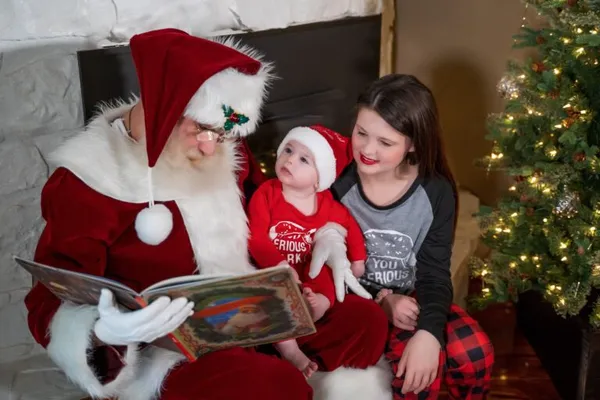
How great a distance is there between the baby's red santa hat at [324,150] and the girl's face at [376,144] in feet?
0.20

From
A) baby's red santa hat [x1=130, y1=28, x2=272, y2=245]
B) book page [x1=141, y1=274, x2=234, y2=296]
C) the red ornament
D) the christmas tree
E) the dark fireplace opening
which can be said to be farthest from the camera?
the dark fireplace opening

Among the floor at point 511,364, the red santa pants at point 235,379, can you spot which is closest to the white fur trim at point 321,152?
the red santa pants at point 235,379

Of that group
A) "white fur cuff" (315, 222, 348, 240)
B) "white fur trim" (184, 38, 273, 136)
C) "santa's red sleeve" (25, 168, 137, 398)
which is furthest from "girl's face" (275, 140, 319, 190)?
"santa's red sleeve" (25, 168, 137, 398)

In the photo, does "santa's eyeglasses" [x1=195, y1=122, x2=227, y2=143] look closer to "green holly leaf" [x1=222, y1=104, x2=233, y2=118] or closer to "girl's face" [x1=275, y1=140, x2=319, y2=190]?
"green holly leaf" [x1=222, y1=104, x2=233, y2=118]

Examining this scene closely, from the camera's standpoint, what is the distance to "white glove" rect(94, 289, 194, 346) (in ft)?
3.87

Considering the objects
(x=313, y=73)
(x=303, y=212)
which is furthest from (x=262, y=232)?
(x=313, y=73)

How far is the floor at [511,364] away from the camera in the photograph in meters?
2.07

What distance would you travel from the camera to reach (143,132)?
137 cm

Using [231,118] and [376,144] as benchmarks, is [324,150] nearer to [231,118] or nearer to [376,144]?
[376,144]

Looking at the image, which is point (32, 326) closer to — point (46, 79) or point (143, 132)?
point (143, 132)

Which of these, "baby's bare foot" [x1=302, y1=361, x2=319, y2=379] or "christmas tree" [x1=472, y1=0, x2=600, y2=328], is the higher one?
"christmas tree" [x1=472, y1=0, x2=600, y2=328]

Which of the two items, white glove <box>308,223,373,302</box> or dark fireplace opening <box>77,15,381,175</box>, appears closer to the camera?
white glove <box>308,223,373,302</box>

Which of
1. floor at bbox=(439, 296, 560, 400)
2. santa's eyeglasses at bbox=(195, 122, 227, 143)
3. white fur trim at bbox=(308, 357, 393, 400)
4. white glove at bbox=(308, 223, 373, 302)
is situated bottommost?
floor at bbox=(439, 296, 560, 400)

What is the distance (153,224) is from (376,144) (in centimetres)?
54
